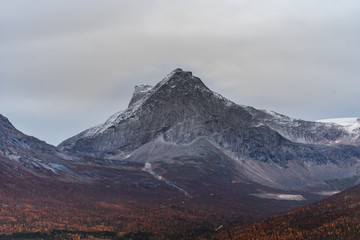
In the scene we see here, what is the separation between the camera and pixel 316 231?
571ft

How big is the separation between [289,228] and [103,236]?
75.8 metres

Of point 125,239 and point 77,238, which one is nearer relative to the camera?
point 77,238

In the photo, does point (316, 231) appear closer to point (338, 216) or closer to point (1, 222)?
point (338, 216)

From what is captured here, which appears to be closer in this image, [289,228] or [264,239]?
[264,239]

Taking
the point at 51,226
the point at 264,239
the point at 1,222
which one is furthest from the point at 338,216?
the point at 1,222

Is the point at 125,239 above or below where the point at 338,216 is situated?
below

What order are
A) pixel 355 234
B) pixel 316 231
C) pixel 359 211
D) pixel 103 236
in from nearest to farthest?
pixel 355 234
pixel 316 231
pixel 359 211
pixel 103 236

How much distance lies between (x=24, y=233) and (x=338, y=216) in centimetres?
12217

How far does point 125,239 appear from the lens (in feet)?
652

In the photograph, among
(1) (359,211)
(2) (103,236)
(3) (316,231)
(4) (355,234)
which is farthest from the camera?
(2) (103,236)

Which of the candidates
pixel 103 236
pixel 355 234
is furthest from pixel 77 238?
pixel 355 234

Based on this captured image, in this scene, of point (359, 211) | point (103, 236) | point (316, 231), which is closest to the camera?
point (316, 231)

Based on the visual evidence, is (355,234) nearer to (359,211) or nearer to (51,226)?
(359,211)

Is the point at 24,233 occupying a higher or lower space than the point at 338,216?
lower
